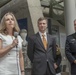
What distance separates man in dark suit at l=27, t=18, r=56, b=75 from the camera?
4.44 metres

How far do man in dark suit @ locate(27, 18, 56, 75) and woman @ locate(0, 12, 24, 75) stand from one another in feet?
2.54

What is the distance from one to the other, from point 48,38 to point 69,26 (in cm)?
267

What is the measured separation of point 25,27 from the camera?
9477 mm

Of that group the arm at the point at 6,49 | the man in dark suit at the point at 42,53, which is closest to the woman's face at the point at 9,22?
the arm at the point at 6,49

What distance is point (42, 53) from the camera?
448cm

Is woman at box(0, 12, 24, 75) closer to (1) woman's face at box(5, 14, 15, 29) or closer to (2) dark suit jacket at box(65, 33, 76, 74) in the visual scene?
(1) woman's face at box(5, 14, 15, 29)

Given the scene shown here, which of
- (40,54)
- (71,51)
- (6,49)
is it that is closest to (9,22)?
(6,49)

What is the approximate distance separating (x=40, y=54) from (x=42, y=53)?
36 mm

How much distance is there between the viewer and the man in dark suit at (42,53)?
444 cm

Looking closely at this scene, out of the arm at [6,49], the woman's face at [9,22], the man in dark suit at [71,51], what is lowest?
the man in dark suit at [71,51]

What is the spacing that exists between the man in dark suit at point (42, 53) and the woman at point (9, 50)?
775mm

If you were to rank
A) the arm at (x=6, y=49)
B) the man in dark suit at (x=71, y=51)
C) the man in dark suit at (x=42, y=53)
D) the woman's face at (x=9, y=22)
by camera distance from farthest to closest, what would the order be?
the man in dark suit at (x=71, y=51), the man in dark suit at (x=42, y=53), the woman's face at (x=9, y=22), the arm at (x=6, y=49)

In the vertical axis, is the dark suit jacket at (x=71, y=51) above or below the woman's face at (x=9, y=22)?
below

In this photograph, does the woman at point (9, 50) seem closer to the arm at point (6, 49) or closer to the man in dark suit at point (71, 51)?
the arm at point (6, 49)
